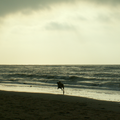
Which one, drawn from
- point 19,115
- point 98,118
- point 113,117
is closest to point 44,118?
point 19,115

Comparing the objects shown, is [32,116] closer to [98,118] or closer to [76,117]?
[76,117]

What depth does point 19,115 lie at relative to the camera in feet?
21.1

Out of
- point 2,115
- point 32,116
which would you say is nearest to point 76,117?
point 32,116

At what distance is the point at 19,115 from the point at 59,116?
1.62m

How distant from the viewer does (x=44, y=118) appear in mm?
6105

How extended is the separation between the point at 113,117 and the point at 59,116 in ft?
7.18

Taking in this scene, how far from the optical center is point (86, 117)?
634 centimetres

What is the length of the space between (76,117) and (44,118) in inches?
49.7

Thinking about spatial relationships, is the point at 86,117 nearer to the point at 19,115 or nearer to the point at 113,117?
the point at 113,117

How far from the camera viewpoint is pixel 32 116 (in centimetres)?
634

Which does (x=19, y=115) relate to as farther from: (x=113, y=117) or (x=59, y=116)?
(x=113, y=117)

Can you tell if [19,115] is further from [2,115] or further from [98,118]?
[98,118]

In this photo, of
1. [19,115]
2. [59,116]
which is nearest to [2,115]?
[19,115]

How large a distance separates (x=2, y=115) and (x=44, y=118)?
1701 millimetres
